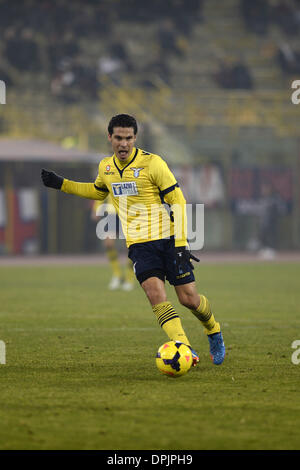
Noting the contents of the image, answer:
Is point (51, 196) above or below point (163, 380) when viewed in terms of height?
above

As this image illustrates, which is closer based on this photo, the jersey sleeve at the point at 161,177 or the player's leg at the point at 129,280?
the jersey sleeve at the point at 161,177

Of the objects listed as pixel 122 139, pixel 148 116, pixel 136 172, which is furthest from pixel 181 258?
pixel 148 116

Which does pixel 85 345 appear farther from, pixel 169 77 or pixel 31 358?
pixel 169 77

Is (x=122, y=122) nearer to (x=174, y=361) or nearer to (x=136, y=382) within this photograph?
(x=174, y=361)

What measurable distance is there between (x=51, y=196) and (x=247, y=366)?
22.0m

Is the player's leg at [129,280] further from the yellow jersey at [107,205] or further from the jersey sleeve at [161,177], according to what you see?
the jersey sleeve at [161,177]

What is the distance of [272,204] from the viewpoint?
3141 cm

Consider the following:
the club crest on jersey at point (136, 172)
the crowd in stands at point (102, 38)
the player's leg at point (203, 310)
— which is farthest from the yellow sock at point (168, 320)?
the crowd in stands at point (102, 38)

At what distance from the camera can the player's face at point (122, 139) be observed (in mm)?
7695

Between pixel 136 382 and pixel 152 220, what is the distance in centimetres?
145

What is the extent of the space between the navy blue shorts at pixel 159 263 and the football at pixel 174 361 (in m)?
0.67

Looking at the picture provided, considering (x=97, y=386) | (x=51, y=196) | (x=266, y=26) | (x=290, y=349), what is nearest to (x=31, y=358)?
(x=97, y=386)

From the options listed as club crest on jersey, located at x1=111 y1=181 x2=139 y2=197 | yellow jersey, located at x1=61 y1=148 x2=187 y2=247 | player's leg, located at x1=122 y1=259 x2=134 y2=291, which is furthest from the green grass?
player's leg, located at x1=122 y1=259 x2=134 y2=291

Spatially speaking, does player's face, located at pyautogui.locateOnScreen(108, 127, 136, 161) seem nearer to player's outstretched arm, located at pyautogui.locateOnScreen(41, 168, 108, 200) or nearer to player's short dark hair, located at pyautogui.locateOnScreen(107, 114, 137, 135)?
player's short dark hair, located at pyautogui.locateOnScreen(107, 114, 137, 135)
